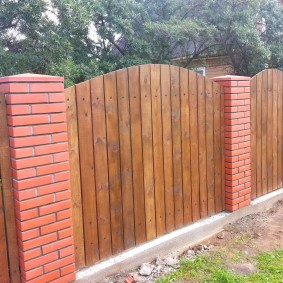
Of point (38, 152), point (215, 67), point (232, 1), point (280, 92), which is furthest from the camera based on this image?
point (215, 67)

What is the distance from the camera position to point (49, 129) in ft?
7.88

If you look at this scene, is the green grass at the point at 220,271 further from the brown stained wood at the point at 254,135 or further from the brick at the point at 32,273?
the brown stained wood at the point at 254,135

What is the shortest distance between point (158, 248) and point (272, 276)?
108 cm

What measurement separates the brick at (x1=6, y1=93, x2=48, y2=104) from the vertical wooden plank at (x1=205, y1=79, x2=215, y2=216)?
6.63 ft

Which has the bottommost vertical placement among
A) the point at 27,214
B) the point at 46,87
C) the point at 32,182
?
the point at 27,214

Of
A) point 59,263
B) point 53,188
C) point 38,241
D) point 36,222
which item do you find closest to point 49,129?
point 53,188

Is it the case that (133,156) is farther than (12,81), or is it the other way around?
(133,156)

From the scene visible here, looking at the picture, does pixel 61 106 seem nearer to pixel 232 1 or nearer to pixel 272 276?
pixel 272 276

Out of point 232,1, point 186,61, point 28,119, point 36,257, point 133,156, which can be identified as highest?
point 232,1

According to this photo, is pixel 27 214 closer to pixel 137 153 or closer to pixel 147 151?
pixel 137 153

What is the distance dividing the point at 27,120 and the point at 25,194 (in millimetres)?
519

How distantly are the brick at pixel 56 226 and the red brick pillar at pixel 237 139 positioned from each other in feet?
7.17

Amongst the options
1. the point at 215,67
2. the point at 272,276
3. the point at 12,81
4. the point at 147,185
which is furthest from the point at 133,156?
the point at 215,67

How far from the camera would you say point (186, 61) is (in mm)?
10633
